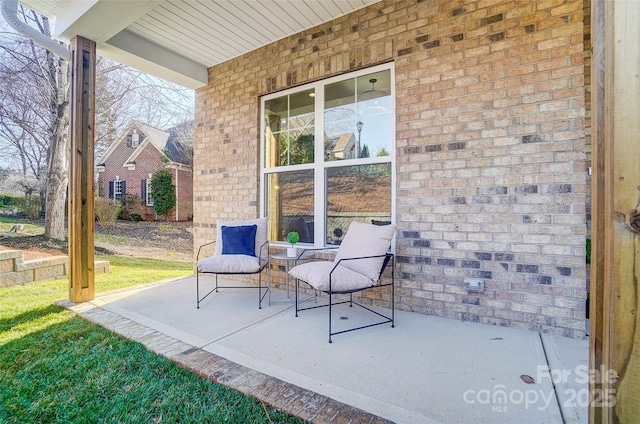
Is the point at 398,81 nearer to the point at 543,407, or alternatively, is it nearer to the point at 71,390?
the point at 543,407

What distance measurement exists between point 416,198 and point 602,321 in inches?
88.3

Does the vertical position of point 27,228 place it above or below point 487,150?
below

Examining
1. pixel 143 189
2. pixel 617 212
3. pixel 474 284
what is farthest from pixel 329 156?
pixel 143 189

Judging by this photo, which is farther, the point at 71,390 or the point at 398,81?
the point at 398,81

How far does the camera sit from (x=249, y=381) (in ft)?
5.98

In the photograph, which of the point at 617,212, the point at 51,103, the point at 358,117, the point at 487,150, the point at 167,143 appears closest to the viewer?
the point at 617,212

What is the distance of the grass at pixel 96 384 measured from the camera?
61.0 inches

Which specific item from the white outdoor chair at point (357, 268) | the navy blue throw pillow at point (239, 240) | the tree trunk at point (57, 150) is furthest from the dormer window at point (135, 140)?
the white outdoor chair at point (357, 268)

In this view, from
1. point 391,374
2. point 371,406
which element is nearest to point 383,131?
point 391,374

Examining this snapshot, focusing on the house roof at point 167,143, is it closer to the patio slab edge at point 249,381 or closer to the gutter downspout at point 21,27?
the gutter downspout at point 21,27

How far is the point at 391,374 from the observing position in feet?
6.19

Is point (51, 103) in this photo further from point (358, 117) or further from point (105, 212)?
point (358, 117)

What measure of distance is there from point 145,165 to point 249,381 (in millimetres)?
14484

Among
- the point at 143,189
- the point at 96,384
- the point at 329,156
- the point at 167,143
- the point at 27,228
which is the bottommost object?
the point at 96,384
